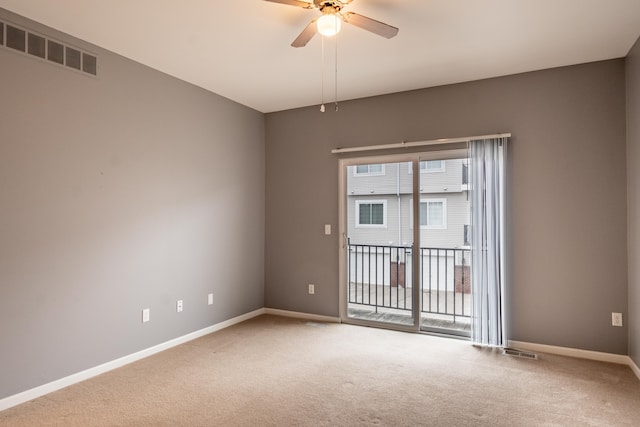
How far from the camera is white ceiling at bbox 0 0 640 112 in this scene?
8.11 ft

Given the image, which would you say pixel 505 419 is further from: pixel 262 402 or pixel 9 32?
pixel 9 32

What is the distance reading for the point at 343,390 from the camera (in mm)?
2689

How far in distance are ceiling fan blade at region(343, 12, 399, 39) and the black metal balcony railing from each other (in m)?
2.55

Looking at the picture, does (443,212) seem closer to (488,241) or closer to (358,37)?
(488,241)

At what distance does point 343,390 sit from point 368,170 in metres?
2.53

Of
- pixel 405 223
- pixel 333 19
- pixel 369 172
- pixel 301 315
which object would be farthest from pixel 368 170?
pixel 333 19

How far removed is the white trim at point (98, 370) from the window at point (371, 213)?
1977 mm

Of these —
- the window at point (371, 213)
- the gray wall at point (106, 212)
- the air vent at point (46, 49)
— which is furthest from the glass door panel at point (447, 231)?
the air vent at point (46, 49)

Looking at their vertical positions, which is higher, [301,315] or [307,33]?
[307,33]

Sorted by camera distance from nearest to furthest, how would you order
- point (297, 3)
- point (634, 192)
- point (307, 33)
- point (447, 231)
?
point (297, 3) < point (307, 33) < point (634, 192) < point (447, 231)

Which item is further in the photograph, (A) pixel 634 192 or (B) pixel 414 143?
(B) pixel 414 143

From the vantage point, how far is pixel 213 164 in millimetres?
4172

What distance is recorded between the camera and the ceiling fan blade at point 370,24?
2232 mm

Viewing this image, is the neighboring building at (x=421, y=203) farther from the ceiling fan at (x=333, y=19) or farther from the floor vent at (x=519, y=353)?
the ceiling fan at (x=333, y=19)
